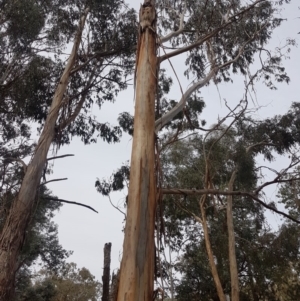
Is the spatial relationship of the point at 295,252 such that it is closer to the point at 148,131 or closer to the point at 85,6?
the point at 85,6

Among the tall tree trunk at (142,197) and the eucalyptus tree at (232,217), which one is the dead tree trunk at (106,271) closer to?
the tall tree trunk at (142,197)

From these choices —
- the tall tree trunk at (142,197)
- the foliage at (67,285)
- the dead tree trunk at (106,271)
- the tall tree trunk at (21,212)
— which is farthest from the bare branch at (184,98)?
the foliage at (67,285)

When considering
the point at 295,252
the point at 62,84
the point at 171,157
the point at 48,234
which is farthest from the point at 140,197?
the point at 48,234

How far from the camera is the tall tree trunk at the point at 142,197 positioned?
1636 millimetres

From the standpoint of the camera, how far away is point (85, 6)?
7.83 meters

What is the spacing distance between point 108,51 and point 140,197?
6.30 metres

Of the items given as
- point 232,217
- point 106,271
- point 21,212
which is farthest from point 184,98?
point 232,217

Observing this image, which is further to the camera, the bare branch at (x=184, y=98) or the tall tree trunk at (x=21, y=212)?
the tall tree trunk at (x=21, y=212)

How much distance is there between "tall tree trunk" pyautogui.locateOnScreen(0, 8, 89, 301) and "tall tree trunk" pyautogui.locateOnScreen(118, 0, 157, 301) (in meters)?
2.88

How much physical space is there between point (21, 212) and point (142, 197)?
3.23m

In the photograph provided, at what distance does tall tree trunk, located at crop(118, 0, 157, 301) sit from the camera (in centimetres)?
164

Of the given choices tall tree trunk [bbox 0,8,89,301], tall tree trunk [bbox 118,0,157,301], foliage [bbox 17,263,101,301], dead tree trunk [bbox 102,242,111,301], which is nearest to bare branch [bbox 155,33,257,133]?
tall tree trunk [bbox 118,0,157,301]

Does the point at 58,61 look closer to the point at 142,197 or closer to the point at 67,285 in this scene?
the point at 142,197

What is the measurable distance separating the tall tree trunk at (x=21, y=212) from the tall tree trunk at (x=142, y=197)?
2877 mm
